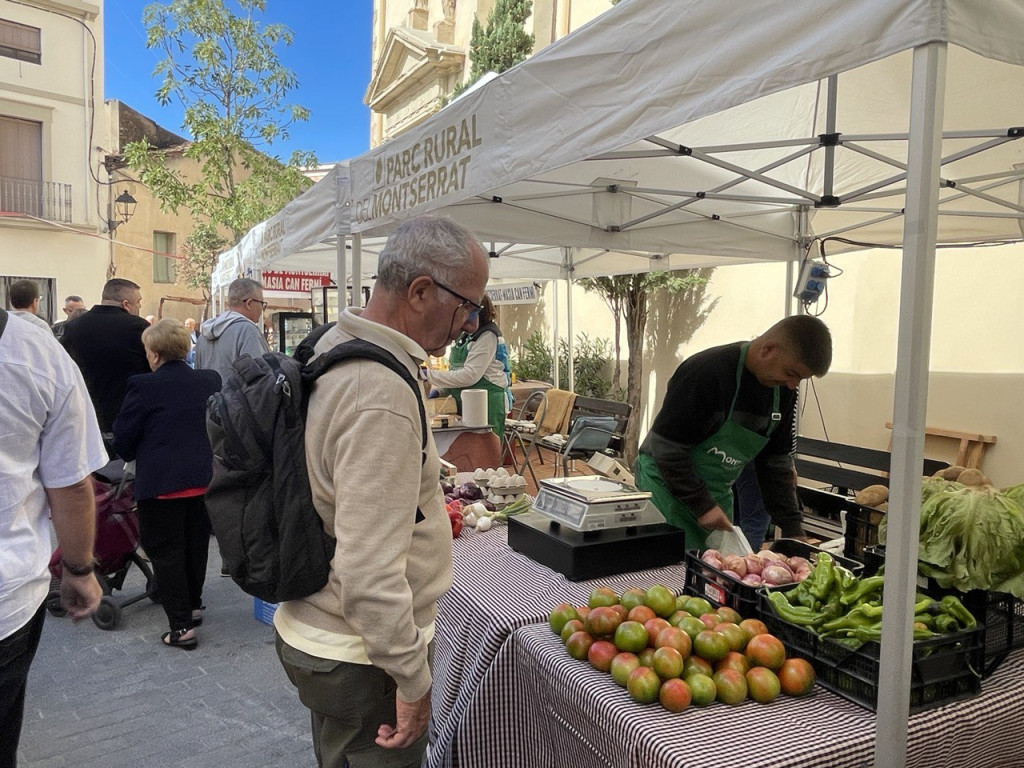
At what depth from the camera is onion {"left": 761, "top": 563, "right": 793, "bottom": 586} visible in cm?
204

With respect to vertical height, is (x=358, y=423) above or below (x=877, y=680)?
above

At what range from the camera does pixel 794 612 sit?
181cm

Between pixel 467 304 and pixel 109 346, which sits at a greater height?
pixel 467 304

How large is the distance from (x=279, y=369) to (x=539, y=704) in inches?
45.0

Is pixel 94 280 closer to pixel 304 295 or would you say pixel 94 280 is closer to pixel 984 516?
pixel 304 295

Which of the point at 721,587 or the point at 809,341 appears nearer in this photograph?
the point at 721,587

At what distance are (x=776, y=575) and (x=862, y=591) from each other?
0.82 feet

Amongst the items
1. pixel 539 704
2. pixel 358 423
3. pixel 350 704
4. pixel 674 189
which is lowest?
pixel 539 704

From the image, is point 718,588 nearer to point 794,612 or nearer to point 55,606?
point 794,612

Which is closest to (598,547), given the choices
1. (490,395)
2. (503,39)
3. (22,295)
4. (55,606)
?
(490,395)

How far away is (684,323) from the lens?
9.62 metres

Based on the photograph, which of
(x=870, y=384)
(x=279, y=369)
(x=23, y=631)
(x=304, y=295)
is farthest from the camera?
(x=304, y=295)

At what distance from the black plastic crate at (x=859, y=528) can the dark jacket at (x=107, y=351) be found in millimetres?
4474

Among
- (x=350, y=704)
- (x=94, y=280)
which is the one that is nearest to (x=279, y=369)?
(x=350, y=704)
